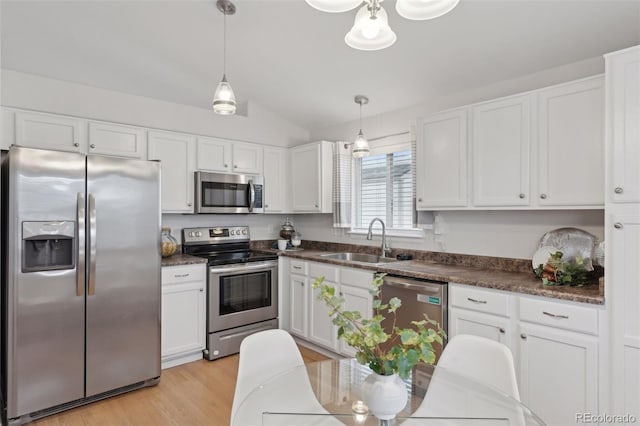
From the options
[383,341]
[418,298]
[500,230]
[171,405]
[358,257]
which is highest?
[500,230]

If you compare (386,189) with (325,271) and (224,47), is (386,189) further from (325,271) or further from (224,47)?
(224,47)

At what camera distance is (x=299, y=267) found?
12.2 ft

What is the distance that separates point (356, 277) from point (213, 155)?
1.94 meters

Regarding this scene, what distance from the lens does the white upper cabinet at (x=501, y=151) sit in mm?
2455

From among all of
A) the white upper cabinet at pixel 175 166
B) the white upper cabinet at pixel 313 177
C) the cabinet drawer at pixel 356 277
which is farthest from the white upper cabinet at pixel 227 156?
the cabinet drawer at pixel 356 277

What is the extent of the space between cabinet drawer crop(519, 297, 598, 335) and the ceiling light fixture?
1.65 m

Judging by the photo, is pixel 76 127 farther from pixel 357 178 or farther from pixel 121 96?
pixel 357 178

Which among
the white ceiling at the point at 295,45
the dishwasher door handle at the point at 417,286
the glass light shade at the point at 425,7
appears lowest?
the dishwasher door handle at the point at 417,286

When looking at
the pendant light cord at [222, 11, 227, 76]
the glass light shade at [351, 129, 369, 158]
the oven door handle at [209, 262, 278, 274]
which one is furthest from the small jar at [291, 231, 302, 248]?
the pendant light cord at [222, 11, 227, 76]

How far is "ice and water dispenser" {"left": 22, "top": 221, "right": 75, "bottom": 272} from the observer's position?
2316 mm

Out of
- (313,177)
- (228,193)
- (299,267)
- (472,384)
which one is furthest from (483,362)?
(228,193)

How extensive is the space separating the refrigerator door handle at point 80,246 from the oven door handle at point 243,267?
1.06 m

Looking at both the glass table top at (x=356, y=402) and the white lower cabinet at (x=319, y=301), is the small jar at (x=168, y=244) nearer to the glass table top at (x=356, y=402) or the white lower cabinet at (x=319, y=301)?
the white lower cabinet at (x=319, y=301)

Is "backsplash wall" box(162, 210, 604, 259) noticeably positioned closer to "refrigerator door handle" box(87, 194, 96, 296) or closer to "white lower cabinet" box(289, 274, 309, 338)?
"white lower cabinet" box(289, 274, 309, 338)
